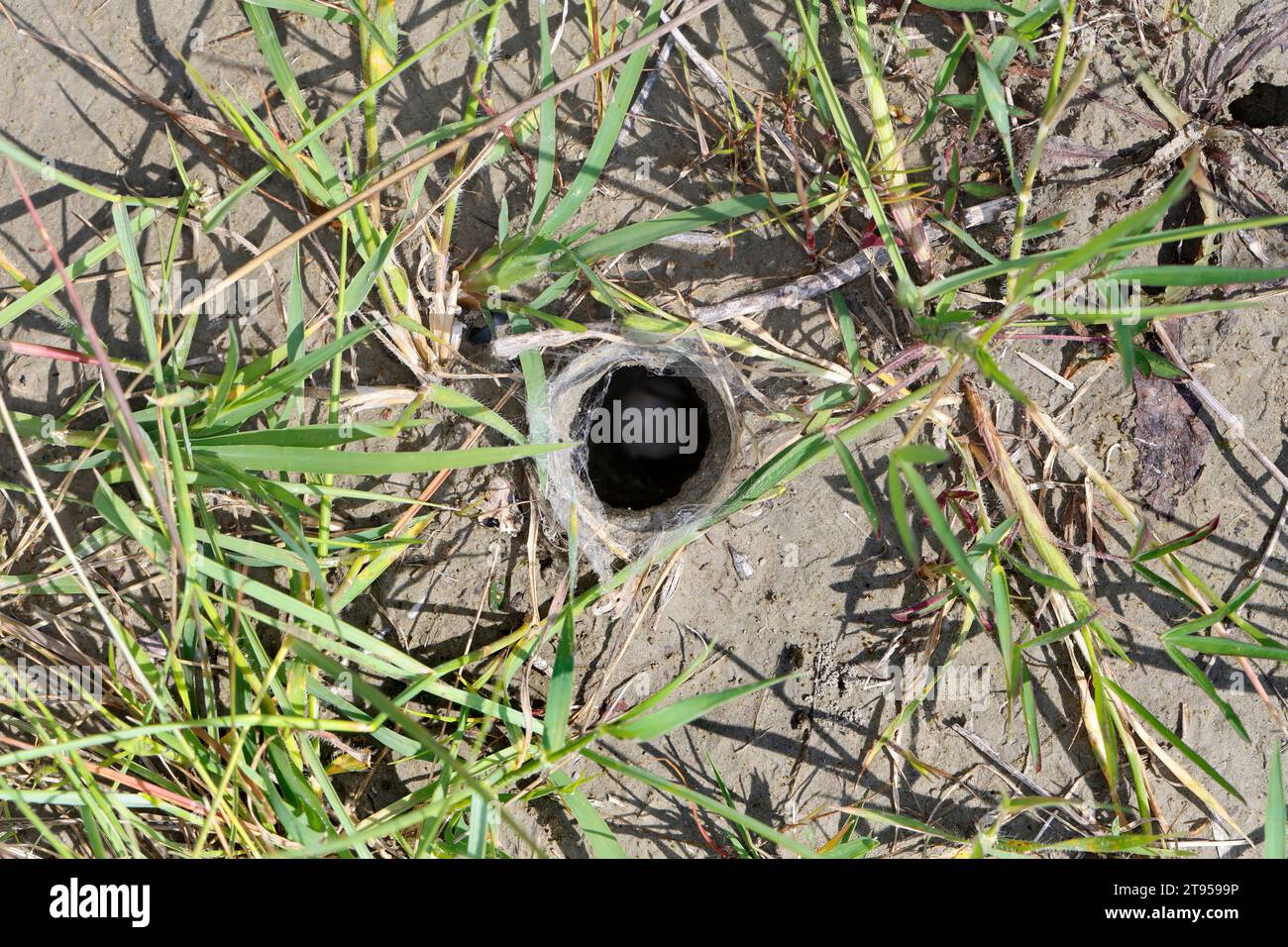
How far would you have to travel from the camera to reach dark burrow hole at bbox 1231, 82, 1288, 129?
89.0 inches

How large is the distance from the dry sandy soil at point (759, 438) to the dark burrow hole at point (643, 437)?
1.29 feet

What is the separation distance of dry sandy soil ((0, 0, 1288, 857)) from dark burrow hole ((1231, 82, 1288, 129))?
0.7 inches

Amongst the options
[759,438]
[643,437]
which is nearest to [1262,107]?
[759,438]

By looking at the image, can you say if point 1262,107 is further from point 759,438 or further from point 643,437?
point 643,437

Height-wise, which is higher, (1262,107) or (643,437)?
(1262,107)

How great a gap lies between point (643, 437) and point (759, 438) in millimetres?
587

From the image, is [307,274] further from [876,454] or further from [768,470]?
[876,454]

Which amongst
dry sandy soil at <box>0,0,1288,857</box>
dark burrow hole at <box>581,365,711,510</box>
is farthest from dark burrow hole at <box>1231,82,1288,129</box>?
dark burrow hole at <box>581,365,711,510</box>

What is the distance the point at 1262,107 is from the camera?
2.27 m

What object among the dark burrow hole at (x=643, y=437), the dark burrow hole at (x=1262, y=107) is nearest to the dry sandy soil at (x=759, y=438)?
the dark burrow hole at (x=1262, y=107)

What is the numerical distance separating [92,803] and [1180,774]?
2.62 metres

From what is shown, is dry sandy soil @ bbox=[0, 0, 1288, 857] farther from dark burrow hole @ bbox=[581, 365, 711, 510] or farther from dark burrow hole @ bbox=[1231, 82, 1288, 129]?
dark burrow hole @ bbox=[581, 365, 711, 510]

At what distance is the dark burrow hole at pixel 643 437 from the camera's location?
258 cm
